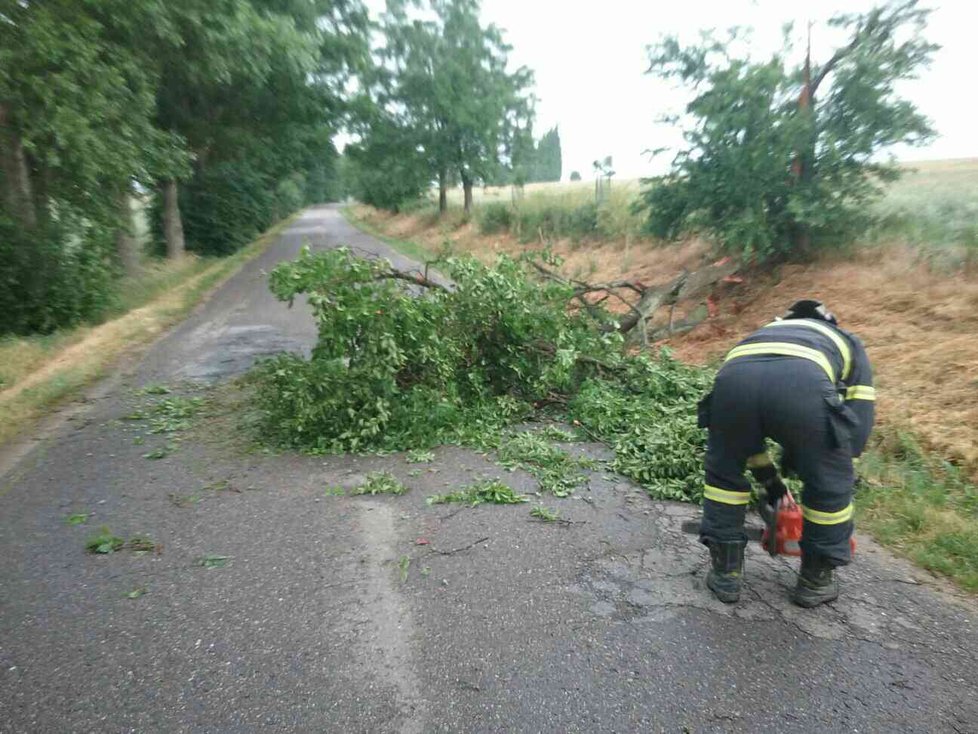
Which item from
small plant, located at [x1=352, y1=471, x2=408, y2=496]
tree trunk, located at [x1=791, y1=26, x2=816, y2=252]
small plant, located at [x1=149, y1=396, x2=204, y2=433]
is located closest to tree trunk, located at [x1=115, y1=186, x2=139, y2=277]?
small plant, located at [x1=149, y1=396, x2=204, y2=433]

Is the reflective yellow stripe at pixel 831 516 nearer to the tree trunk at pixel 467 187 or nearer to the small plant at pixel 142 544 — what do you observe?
the small plant at pixel 142 544

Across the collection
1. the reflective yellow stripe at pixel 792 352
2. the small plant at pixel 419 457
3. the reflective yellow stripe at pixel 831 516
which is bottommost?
the small plant at pixel 419 457

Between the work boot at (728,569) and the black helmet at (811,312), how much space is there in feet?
3.85

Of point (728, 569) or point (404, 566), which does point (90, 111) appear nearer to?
point (404, 566)

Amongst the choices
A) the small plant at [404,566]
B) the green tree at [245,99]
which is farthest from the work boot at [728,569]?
the green tree at [245,99]

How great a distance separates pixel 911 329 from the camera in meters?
7.06

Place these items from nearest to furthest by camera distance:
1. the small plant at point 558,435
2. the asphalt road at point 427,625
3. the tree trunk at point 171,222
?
the asphalt road at point 427,625 < the small plant at point 558,435 < the tree trunk at point 171,222

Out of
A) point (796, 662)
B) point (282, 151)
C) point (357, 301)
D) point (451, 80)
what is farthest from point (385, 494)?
point (451, 80)

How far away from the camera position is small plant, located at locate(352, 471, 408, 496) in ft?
14.9

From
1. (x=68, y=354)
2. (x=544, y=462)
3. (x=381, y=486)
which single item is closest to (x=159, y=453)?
(x=381, y=486)

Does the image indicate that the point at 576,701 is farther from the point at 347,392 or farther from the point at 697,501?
the point at 347,392

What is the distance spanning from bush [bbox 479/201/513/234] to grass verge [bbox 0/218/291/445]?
12.6 m

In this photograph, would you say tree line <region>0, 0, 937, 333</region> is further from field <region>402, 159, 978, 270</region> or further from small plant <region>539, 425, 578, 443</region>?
small plant <region>539, 425, 578, 443</region>

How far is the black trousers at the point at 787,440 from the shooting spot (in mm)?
2883
